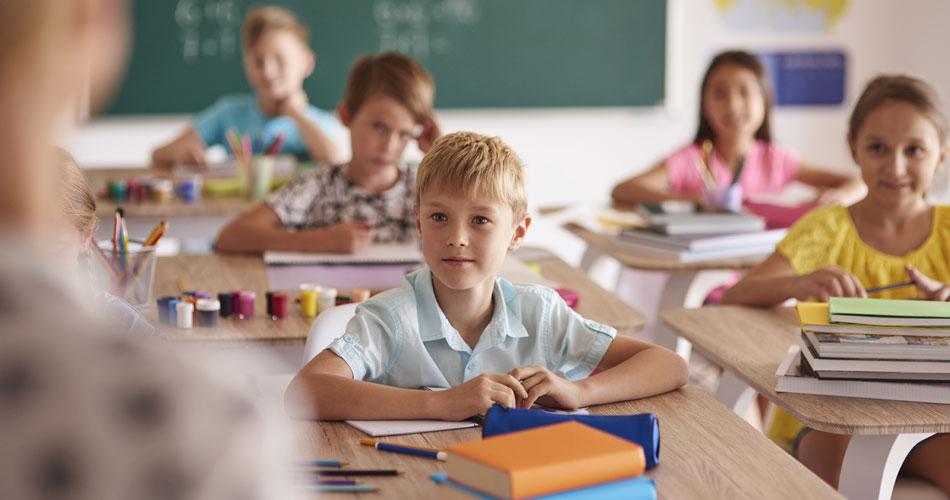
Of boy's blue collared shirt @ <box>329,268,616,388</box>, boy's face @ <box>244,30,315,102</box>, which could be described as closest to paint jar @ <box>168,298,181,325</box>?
boy's blue collared shirt @ <box>329,268,616,388</box>

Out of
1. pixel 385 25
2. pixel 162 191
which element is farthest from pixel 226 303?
pixel 385 25

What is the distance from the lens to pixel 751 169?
4.30 m

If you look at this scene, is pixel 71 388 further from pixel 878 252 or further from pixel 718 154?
pixel 718 154

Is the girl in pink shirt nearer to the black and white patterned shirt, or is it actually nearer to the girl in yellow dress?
the black and white patterned shirt

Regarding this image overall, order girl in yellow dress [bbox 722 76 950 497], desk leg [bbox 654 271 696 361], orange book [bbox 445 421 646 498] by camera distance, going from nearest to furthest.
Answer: orange book [bbox 445 421 646 498]
girl in yellow dress [bbox 722 76 950 497]
desk leg [bbox 654 271 696 361]

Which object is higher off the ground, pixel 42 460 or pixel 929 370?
pixel 42 460

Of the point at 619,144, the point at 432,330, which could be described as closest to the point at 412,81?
the point at 432,330

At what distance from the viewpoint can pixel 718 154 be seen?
4293 mm

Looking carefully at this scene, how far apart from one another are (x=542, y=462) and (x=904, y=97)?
1.79 meters

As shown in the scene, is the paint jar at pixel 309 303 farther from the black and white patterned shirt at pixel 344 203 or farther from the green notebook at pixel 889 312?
the green notebook at pixel 889 312

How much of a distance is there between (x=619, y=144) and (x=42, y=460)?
18.0 feet

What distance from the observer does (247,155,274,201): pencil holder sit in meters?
3.97

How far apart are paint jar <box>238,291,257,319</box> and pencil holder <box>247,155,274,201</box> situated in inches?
58.9

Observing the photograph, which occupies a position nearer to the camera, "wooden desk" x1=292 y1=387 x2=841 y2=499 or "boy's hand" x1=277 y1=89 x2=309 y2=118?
"wooden desk" x1=292 y1=387 x2=841 y2=499
